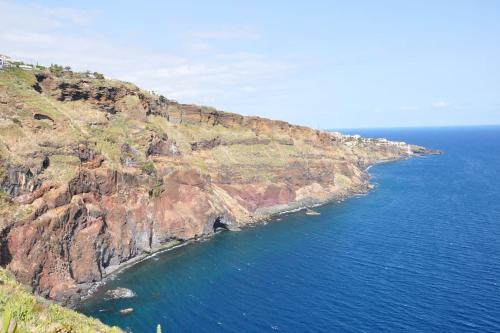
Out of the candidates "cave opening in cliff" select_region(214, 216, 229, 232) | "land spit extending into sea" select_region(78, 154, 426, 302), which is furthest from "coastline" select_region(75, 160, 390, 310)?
"cave opening in cliff" select_region(214, 216, 229, 232)

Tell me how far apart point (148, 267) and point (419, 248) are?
5799 centimetres

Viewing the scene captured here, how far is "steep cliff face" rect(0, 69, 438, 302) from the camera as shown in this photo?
70500 millimetres

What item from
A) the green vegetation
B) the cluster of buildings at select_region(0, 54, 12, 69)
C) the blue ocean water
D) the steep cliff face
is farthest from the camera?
the cluster of buildings at select_region(0, 54, 12, 69)

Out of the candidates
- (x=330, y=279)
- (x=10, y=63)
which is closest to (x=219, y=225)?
(x=330, y=279)

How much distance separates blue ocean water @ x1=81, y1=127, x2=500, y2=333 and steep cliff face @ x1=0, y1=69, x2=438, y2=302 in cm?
727

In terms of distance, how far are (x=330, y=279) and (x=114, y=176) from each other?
4839cm

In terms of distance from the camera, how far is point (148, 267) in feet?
278

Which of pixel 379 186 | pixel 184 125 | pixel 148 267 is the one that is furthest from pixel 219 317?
pixel 379 186

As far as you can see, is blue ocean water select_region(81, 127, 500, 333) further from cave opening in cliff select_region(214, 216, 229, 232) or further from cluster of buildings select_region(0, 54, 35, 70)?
cluster of buildings select_region(0, 54, 35, 70)

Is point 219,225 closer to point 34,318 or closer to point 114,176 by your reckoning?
point 114,176

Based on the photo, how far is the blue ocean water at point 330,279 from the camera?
61.8 meters

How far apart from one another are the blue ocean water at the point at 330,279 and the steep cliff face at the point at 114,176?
23.9 ft

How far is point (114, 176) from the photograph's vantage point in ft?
291

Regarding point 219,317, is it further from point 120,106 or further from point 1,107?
point 120,106
